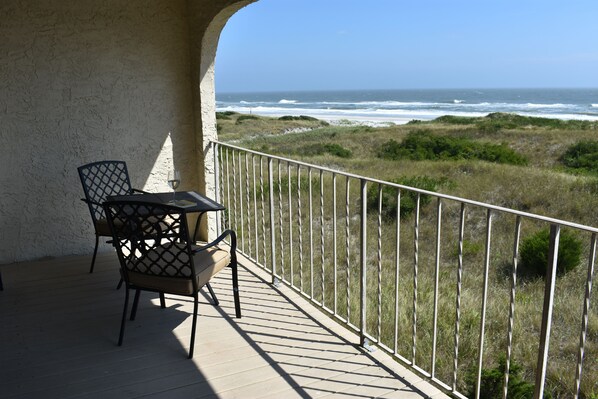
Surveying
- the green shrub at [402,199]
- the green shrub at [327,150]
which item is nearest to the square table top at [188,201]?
the green shrub at [402,199]

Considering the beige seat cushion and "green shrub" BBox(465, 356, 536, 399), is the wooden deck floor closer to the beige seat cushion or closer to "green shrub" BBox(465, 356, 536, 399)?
the beige seat cushion

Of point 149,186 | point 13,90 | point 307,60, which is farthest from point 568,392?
point 307,60

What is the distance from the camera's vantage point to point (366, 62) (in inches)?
3110

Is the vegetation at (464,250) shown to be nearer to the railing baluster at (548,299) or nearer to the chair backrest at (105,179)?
the railing baluster at (548,299)

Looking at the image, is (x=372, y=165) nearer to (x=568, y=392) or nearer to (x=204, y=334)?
(x=568, y=392)

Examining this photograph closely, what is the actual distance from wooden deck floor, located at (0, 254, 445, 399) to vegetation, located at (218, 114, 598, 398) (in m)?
0.38

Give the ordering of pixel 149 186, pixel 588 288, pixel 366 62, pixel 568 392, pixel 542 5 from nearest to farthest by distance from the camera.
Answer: pixel 588 288 → pixel 568 392 → pixel 149 186 → pixel 542 5 → pixel 366 62

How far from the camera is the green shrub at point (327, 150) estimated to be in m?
17.3

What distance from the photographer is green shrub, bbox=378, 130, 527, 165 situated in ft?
48.2

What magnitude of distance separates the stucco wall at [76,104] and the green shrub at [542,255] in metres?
4.44

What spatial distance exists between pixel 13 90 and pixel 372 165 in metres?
10.5

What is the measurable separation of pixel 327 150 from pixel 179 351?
15407mm

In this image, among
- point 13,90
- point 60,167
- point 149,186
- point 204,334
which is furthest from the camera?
point 149,186

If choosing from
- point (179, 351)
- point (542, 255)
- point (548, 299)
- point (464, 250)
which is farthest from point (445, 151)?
point (548, 299)
